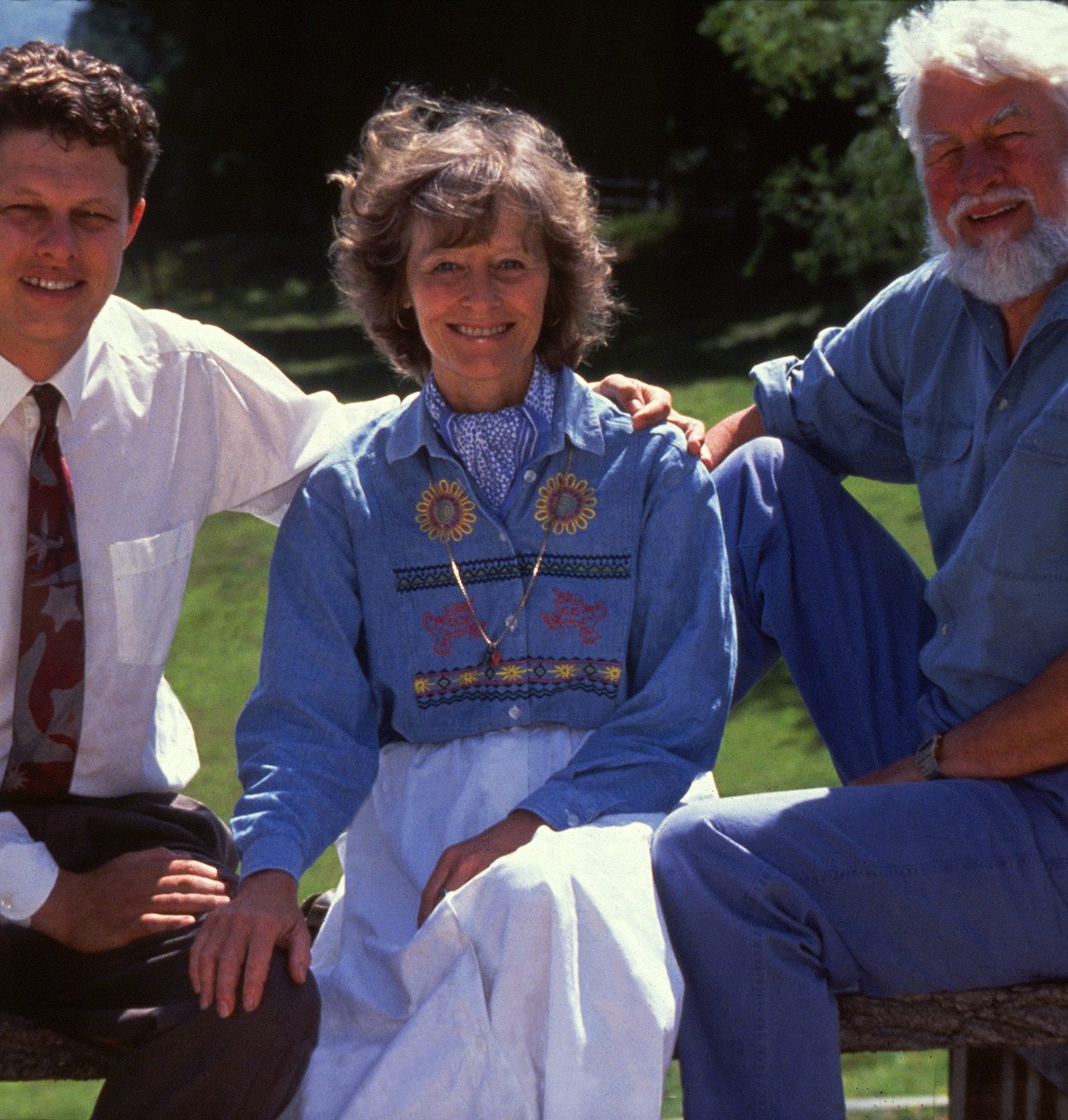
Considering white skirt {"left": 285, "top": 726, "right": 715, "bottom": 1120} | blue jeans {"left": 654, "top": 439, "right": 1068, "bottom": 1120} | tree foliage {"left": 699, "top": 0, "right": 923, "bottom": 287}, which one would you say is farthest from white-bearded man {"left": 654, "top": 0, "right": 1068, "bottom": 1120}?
tree foliage {"left": 699, "top": 0, "right": 923, "bottom": 287}

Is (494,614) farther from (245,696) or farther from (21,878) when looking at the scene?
(245,696)

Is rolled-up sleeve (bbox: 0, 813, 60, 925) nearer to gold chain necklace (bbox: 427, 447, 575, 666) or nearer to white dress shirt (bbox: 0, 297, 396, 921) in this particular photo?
white dress shirt (bbox: 0, 297, 396, 921)

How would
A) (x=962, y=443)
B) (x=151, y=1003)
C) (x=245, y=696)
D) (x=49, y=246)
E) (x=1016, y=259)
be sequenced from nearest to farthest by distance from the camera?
(x=151, y=1003) → (x=49, y=246) → (x=1016, y=259) → (x=962, y=443) → (x=245, y=696)

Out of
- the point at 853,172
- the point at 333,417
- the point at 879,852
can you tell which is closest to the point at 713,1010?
the point at 879,852

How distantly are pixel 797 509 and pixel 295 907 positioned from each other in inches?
52.2

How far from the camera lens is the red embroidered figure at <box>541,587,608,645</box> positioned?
315cm

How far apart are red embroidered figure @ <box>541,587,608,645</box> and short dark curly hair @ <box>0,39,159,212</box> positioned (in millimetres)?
1077

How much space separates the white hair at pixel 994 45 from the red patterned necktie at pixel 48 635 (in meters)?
1.66

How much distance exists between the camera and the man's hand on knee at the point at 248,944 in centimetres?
269

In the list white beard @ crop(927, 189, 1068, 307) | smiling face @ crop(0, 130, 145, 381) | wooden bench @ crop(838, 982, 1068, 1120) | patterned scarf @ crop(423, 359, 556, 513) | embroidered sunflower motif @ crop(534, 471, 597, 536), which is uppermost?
smiling face @ crop(0, 130, 145, 381)

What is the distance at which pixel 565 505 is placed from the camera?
321 centimetres

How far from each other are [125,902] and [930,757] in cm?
136

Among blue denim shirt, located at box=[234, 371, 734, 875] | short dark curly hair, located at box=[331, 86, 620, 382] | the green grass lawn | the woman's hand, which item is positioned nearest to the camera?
the woman's hand

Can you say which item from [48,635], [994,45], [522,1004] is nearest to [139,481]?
[48,635]
